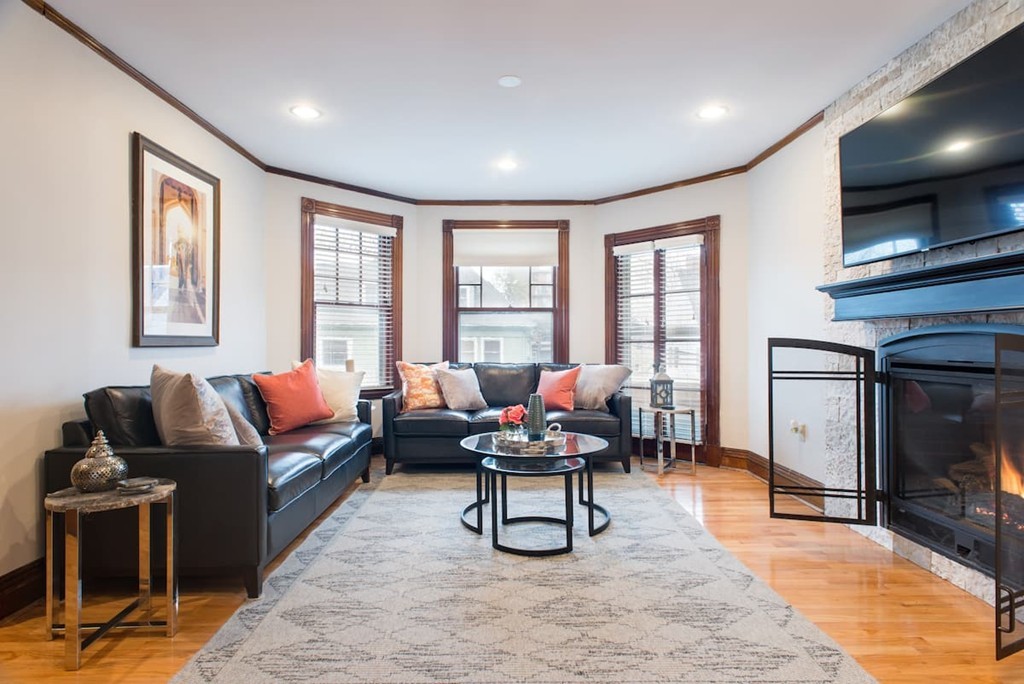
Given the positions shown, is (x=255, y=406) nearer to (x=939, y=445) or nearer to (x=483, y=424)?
(x=483, y=424)

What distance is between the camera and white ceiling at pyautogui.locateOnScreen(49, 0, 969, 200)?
2.59 metres

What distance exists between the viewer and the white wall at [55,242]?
92.9 inches

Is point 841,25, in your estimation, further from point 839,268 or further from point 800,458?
point 800,458

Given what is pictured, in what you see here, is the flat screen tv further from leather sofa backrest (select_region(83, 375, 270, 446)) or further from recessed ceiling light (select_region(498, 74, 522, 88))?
leather sofa backrest (select_region(83, 375, 270, 446))

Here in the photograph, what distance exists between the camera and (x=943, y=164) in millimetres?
2492

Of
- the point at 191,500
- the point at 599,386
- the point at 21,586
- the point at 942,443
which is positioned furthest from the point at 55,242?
the point at 942,443

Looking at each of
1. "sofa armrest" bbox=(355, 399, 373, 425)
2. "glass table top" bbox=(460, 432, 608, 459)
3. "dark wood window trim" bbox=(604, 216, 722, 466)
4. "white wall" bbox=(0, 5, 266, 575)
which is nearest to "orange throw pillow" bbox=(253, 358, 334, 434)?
"sofa armrest" bbox=(355, 399, 373, 425)

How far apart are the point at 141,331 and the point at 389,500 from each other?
189cm

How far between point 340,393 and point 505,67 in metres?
2.66

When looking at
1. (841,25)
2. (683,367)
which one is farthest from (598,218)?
(841,25)

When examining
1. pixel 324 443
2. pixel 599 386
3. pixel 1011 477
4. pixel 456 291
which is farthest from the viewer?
pixel 456 291

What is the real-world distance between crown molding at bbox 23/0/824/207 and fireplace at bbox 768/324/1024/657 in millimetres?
1820

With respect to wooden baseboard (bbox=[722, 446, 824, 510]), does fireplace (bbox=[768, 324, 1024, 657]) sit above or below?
above

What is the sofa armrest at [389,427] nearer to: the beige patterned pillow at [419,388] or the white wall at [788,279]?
the beige patterned pillow at [419,388]
